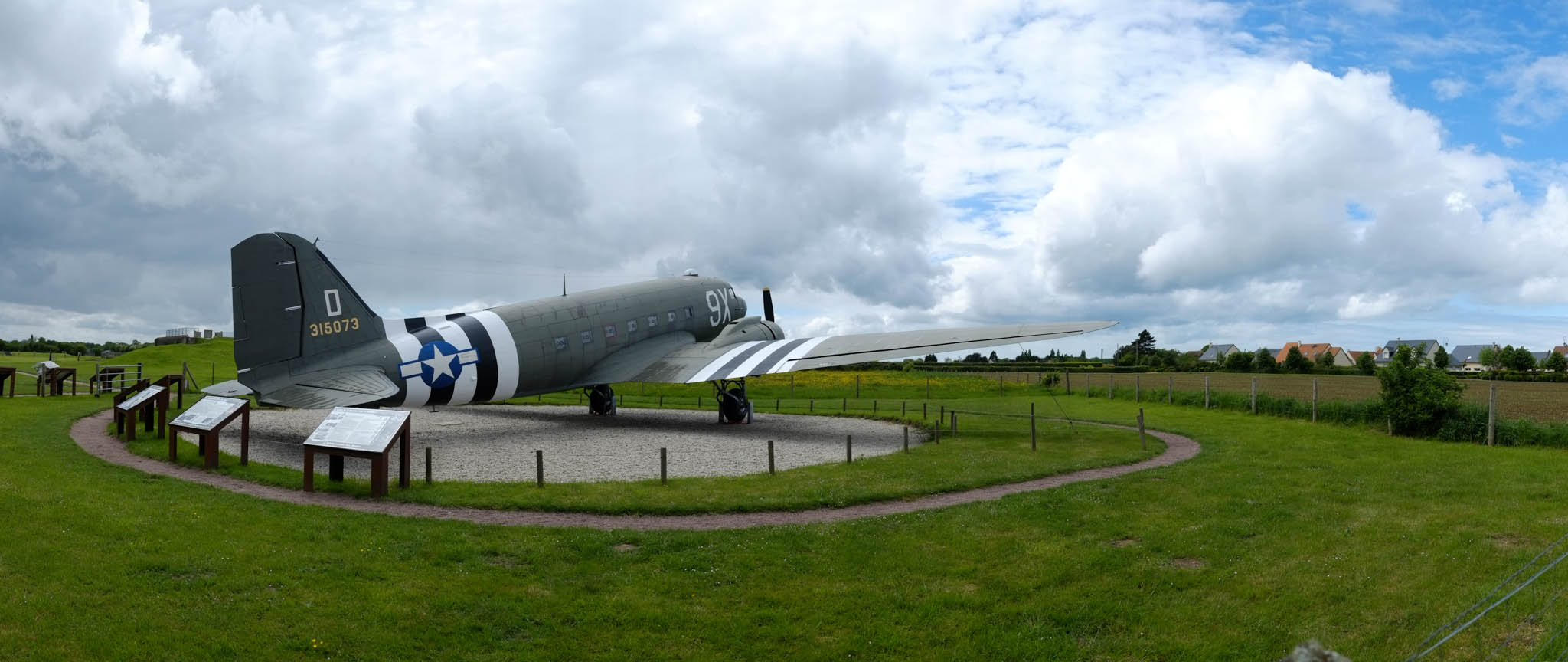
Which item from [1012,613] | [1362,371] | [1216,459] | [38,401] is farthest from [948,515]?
[1362,371]

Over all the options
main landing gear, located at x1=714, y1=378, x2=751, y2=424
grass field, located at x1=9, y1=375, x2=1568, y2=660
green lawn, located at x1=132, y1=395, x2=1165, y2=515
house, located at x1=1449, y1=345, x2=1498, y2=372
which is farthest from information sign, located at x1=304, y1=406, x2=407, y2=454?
house, located at x1=1449, y1=345, x2=1498, y2=372

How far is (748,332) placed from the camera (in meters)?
33.6

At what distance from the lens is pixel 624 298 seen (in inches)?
1211

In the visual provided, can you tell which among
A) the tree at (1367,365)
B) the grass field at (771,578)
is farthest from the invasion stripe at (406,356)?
the tree at (1367,365)

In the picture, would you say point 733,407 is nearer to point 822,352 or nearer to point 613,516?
point 822,352

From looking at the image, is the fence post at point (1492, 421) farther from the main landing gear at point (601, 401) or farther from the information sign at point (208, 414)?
the information sign at point (208, 414)

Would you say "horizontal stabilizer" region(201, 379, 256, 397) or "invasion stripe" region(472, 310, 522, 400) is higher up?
"invasion stripe" region(472, 310, 522, 400)

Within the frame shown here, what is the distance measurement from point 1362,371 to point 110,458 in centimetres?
7564

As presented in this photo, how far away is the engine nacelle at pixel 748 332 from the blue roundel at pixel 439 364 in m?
9.86

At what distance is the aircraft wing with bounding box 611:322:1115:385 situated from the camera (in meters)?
27.6

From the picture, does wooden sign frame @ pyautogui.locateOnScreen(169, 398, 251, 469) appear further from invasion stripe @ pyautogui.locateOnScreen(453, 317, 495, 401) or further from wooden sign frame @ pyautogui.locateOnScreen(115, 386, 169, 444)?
invasion stripe @ pyautogui.locateOnScreen(453, 317, 495, 401)

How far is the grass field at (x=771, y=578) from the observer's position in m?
8.73

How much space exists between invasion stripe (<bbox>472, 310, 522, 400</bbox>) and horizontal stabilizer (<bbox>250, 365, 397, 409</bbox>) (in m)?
3.48

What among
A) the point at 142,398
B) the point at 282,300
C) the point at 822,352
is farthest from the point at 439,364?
the point at 822,352
